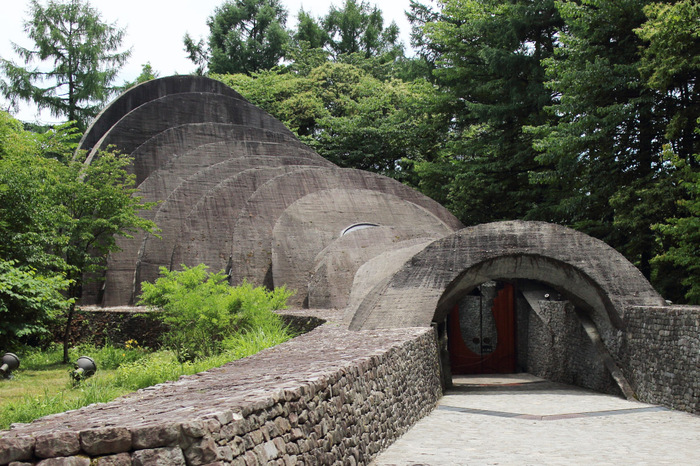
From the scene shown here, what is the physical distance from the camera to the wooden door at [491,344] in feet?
66.6

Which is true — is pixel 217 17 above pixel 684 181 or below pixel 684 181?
above

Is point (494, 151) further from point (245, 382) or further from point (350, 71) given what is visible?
point (245, 382)

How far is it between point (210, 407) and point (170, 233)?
52.8ft

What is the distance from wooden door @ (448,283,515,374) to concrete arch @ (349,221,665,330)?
765 cm

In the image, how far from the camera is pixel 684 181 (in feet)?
42.3

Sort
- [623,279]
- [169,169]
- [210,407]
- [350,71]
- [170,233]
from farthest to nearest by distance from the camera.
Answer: [350,71], [169,169], [170,233], [623,279], [210,407]

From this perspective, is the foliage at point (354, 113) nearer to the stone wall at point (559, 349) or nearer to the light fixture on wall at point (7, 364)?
the stone wall at point (559, 349)

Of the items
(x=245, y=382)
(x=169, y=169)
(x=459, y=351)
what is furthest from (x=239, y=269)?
(x=245, y=382)

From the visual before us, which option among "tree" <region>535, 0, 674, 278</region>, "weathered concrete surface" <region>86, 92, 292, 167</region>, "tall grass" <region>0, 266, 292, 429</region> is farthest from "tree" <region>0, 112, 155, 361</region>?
"tree" <region>535, 0, 674, 278</region>

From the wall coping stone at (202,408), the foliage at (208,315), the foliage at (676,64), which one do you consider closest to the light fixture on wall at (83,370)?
the foliage at (208,315)

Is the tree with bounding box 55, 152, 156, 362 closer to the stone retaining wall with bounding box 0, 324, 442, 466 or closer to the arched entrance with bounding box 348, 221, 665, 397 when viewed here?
the arched entrance with bounding box 348, 221, 665, 397

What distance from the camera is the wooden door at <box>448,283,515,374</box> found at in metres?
20.3

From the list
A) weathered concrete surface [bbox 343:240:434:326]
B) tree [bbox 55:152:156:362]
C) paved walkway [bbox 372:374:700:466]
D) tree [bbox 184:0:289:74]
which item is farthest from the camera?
tree [bbox 184:0:289:74]

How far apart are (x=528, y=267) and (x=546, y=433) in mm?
4749
